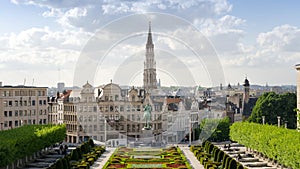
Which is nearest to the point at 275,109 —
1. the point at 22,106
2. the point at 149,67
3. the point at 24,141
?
the point at 149,67

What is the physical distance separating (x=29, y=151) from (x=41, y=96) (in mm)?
52784

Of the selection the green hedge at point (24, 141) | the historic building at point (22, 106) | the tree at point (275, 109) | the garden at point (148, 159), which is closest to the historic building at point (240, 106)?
the tree at point (275, 109)

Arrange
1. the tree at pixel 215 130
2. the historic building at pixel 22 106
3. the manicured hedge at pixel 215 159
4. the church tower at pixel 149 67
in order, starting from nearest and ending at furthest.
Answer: the manicured hedge at pixel 215 159, the historic building at pixel 22 106, the tree at pixel 215 130, the church tower at pixel 149 67

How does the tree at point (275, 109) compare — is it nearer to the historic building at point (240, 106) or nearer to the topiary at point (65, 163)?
the historic building at point (240, 106)

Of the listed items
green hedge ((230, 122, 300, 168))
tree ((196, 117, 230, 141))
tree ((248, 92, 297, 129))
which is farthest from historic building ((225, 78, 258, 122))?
green hedge ((230, 122, 300, 168))

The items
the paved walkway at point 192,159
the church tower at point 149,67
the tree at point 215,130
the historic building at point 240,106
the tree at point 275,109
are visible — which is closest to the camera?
the paved walkway at point 192,159

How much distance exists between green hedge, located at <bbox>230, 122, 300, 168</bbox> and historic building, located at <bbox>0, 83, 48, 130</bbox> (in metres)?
46.8

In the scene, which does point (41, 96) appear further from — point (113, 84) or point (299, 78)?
point (299, 78)

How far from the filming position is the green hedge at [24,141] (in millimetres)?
47625

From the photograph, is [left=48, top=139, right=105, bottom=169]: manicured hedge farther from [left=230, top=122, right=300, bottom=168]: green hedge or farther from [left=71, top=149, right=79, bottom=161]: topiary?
[left=230, top=122, right=300, bottom=168]: green hedge

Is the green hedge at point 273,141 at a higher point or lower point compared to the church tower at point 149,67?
lower

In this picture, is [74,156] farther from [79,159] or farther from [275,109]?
[275,109]

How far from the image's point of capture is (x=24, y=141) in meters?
54.1

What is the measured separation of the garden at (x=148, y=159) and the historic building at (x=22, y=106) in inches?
1323
